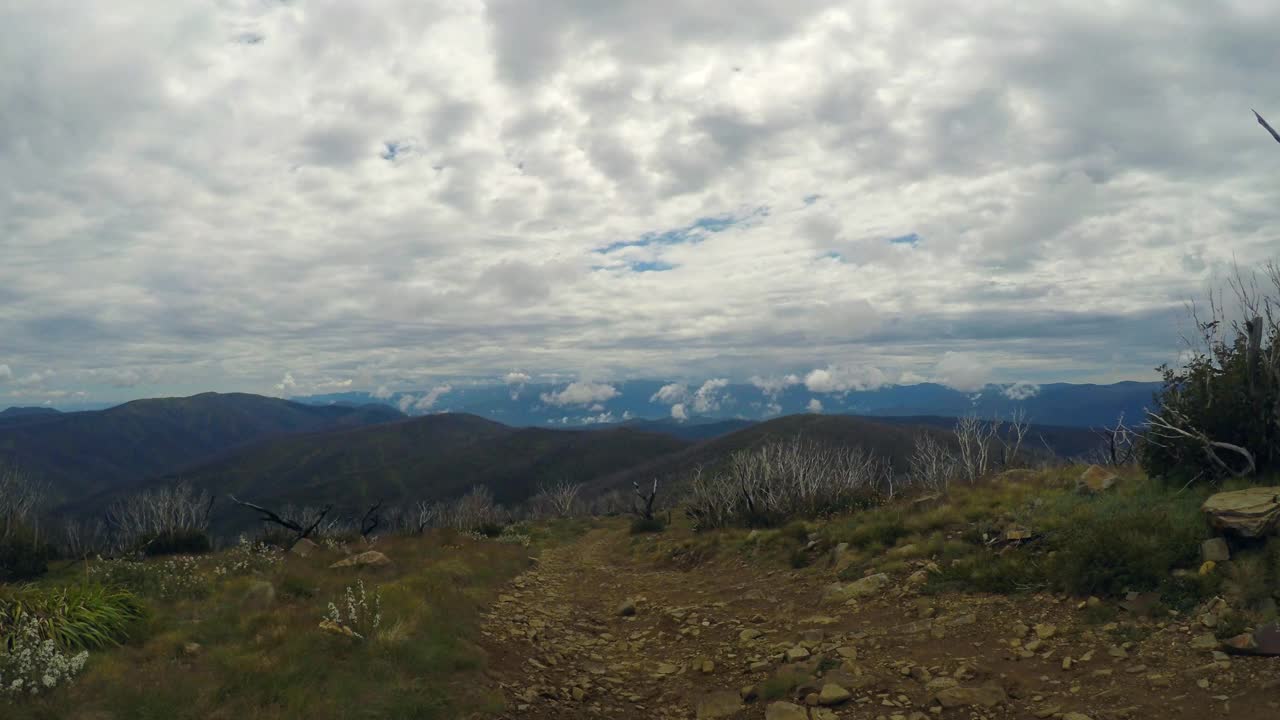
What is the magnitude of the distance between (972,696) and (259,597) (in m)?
12.3

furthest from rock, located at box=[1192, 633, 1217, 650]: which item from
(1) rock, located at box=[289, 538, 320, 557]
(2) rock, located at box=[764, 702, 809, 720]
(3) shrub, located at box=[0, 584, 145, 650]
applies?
(1) rock, located at box=[289, 538, 320, 557]

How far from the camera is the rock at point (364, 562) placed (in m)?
17.1

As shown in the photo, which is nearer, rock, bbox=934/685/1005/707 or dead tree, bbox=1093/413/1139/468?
rock, bbox=934/685/1005/707

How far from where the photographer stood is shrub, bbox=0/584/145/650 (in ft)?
28.9

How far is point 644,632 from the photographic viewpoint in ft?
42.8

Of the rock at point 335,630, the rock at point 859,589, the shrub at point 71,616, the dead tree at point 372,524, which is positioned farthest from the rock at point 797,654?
the dead tree at point 372,524

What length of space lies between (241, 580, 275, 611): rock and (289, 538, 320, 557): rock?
7.42 meters

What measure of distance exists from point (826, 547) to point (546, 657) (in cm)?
912

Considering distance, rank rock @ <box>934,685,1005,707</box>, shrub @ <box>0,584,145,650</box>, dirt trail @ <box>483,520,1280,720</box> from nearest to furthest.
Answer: dirt trail @ <box>483,520,1280,720</box> → rock @ <box>934,685,1005,707</box> → shrub @ <box>0,584,145,650</box>

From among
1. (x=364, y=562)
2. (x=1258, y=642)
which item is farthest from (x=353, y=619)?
(x=1258, y=642)

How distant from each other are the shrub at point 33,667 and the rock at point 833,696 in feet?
29.8

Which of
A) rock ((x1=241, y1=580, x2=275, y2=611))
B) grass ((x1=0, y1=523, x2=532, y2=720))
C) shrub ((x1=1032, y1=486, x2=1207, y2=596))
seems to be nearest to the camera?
grass ((x1=0, y1=523, x2=532, y2=720))

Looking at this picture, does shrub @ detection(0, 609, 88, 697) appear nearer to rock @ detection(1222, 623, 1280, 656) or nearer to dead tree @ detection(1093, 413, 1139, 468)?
rock @ detection(1222, 623, 1280, 656)

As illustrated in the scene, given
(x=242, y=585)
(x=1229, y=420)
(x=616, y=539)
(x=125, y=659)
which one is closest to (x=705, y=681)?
(x=125, y=659)
